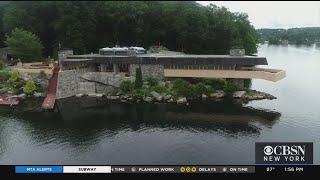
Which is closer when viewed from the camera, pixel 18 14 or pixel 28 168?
pixel 28 168

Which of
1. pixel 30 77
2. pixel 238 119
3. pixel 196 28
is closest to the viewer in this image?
pixel 238 119

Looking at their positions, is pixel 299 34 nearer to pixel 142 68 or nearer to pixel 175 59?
pixel 175 59

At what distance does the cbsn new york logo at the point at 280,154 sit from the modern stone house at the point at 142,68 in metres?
32.2

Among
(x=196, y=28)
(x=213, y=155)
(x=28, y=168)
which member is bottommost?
(x=213, y=155)

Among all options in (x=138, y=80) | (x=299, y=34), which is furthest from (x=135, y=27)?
(x=299, y=34)

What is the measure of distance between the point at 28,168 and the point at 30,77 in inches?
1521

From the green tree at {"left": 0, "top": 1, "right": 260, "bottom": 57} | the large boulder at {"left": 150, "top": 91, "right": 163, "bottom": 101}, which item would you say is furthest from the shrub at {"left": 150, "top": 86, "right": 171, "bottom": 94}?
the green tree at {"left": 0, "top": 1, "right": 260, "bottom": 57}

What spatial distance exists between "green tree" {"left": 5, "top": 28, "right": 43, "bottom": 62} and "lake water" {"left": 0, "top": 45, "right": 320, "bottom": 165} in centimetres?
1543

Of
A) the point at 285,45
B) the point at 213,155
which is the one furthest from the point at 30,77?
the point at 285,45

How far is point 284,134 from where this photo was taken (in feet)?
133

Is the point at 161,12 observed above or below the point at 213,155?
above

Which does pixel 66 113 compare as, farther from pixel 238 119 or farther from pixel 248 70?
pixel 248 70

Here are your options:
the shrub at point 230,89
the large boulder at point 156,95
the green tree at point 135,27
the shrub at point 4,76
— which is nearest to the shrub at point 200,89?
the shrub at point 230,89

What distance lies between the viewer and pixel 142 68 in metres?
60.4
